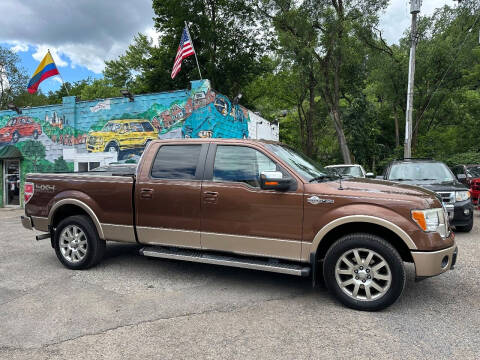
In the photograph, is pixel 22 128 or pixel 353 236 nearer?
pixel 353 236

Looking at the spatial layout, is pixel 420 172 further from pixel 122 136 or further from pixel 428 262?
pixel 122 136

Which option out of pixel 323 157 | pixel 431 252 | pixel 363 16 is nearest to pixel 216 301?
pixel 431 252

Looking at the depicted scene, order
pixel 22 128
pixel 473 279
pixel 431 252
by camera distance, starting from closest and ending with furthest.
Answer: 1. pixel 431 252
2. pixel 473 279
3. pixel 22 128

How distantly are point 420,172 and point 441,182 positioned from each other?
642mm

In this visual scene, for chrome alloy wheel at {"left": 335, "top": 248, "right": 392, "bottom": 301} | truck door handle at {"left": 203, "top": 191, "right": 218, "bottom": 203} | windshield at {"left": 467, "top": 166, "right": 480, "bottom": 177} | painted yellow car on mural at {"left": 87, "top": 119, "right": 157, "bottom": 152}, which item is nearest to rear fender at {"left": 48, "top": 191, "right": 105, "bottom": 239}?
truck door handle at {"left": 203, "top": 191, "right": 218, "bottom": 203}

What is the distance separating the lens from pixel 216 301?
3895 mm

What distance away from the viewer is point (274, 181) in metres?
3.76

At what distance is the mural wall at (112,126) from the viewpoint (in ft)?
42.7

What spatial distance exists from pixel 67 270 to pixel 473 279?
18.7 ft

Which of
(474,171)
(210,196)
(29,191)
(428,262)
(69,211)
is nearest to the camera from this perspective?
(428,262)

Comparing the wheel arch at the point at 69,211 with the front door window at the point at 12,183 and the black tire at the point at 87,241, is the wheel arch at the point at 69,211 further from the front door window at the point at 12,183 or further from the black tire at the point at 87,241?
the front door window at the point at 12,183

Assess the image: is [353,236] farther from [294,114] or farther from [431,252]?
[294,114]

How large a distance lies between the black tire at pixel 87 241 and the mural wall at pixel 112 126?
8018 mm

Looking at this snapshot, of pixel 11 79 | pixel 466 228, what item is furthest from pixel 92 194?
pixel 11 79
